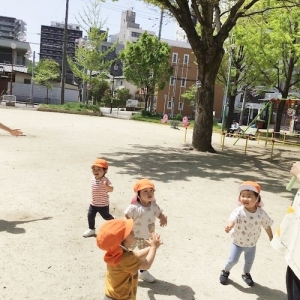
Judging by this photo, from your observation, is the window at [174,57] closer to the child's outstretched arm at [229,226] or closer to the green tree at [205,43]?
the green tree at [205,43]

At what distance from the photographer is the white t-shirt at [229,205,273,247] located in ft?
12.5

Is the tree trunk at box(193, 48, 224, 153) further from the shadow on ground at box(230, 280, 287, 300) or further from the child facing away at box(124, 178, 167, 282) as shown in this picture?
the child facing away at box(124, 178, 167, 282)

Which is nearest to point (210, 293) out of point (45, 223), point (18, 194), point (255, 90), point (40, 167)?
point (45, 223)

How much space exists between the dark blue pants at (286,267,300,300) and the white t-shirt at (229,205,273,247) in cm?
124

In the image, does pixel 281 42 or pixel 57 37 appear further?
pixel 57 37

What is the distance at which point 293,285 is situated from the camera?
8.23 ft

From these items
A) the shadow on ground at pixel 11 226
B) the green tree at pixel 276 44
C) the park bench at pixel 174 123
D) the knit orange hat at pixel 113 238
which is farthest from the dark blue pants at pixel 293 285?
the park bench at pixel 174 123

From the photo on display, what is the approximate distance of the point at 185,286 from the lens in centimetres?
390

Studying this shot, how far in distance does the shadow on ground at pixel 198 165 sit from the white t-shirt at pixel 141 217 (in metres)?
4.91

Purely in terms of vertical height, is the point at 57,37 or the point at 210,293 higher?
A: the point at 57,37

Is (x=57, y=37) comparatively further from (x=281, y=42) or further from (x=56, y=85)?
(x=281, y=42)

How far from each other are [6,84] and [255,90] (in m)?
29.6

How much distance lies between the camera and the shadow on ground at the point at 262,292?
3.84 m

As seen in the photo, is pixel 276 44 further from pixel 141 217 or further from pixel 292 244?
pixel 292 244
